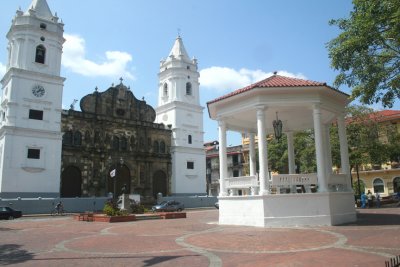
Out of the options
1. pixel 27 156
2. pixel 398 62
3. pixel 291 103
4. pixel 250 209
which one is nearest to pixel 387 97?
pixel 398 62

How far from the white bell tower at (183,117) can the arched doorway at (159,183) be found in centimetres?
119

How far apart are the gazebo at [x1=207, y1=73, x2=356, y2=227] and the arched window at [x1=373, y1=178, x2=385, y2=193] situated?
32.7 meters

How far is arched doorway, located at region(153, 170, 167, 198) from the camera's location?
169ft

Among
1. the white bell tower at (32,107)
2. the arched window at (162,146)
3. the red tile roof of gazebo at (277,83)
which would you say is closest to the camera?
the red tile roof of gazebo at (277,83)

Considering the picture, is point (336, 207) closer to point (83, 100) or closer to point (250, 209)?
point (250, 209)

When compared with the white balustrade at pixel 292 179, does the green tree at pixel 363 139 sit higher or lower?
higher

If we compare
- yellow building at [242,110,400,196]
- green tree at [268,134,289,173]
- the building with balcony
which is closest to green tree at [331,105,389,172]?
green tree at [268,134,289,173]

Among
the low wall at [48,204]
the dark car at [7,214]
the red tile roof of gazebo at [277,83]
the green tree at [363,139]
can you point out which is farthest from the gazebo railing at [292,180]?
the low wall at [48,204]

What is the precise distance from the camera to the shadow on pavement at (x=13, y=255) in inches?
364

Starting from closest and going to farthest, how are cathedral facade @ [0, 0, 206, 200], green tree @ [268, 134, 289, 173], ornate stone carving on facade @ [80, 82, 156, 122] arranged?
cathedral facade @ [0, 0, 206, 200] < green tree @ [268, 134, 289, 173] < ornate stone carving on facade @ [80, 82, 156, 122]

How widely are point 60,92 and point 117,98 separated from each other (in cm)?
924

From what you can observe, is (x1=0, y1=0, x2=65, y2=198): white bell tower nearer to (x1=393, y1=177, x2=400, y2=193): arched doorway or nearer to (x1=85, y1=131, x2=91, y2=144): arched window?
(x1=85, y1=131, x2=91, y2=144): arched window

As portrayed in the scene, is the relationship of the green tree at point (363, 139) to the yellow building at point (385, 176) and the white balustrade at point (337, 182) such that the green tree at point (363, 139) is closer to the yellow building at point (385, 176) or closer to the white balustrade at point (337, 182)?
the yellow building at point (385, 176)

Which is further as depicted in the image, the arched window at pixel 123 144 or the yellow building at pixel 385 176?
the arched window at pixel 123 144
